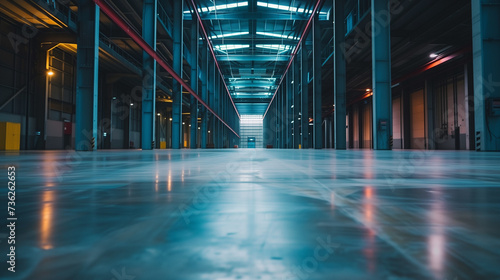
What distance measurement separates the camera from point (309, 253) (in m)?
0.85

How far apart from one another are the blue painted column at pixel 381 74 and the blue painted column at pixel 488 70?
3.68m

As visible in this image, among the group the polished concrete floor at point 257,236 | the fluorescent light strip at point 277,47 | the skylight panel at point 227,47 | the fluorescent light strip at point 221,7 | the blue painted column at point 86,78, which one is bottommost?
the polished concrete floor at point 257,236

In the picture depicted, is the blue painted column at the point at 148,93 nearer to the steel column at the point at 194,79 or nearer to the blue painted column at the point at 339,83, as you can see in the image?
the steel column at the point at 194,79

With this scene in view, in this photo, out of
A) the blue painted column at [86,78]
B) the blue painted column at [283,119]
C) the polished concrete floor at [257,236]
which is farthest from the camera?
the blue painted column at [283,119]

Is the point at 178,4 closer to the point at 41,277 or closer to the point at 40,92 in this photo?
the point at 40,92

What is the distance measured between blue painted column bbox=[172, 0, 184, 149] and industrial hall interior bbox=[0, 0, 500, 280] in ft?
0.52

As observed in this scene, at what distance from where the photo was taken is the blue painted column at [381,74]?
14.2 metres

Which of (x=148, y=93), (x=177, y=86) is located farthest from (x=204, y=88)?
(x=148, y=93)

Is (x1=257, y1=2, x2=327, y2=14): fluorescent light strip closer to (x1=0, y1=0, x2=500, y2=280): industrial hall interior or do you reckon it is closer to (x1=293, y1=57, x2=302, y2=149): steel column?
(x1=0, y1=0, x2=500, y2=280): industrial hall interior

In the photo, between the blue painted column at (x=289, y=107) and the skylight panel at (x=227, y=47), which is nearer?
the skylight panel at (x=227, y=47)

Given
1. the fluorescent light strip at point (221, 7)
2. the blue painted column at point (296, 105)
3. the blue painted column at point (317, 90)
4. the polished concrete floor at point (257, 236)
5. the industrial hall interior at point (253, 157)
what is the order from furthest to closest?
the blue painted column at point (296, 105) < the fluorescent light strip at point (221, 7) < the blue painted column at point (317, 90) < the industrial hall interior at point (253, 157) < the polished concrete floor at point (257, 236)

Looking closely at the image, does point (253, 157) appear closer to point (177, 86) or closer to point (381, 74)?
point (381, 74)

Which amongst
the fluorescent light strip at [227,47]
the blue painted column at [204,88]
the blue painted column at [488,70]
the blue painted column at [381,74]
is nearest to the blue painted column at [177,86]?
the blue painted column at [204,88]

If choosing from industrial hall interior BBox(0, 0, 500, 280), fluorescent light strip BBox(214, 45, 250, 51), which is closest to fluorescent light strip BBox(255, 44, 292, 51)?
industrial hall interior BBox(0, 0, 500, 280)
